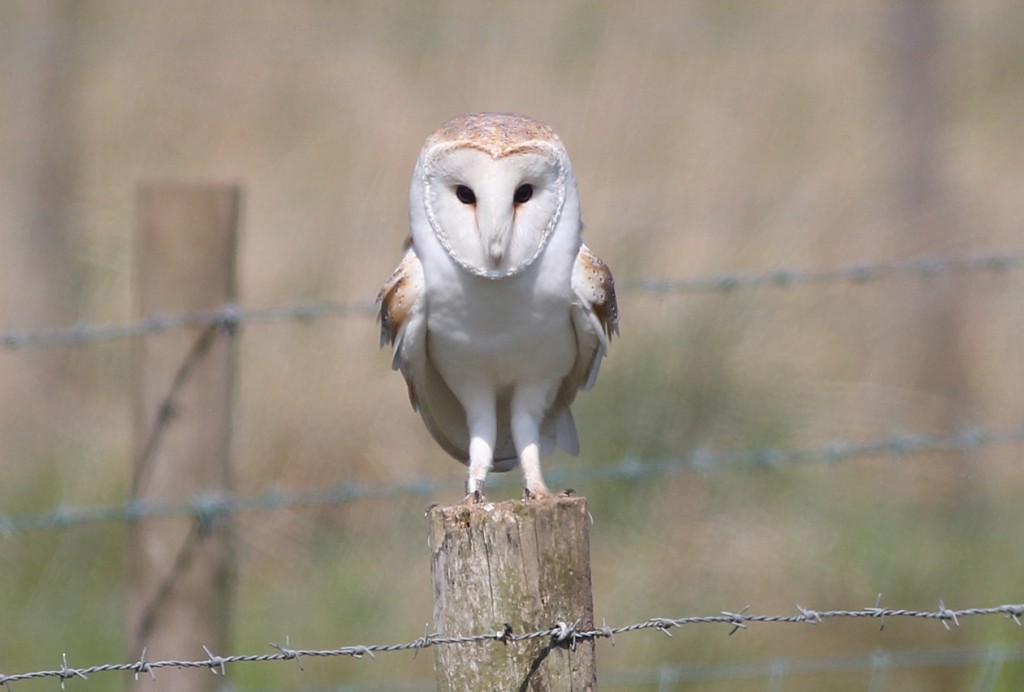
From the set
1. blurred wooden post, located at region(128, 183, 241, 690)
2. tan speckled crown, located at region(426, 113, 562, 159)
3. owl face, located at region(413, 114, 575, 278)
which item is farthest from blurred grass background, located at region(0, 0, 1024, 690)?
tan speckled crown, located at region(426, 113, 562, 159)

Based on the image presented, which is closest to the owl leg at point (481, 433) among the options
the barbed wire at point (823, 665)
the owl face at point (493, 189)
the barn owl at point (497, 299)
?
the barn owl at point (497, 299)

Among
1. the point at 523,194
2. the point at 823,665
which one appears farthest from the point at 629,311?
the point at 523,194

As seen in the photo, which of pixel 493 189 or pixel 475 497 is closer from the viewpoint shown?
pixel 493 189

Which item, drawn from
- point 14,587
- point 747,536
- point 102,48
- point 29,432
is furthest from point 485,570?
point 102,48

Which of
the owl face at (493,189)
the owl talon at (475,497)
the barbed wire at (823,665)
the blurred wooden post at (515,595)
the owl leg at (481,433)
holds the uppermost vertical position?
the owl face at (493,189)

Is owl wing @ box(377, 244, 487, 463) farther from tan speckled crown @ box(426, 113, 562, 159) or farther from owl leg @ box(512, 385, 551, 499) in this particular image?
tan speckled crown @ box(426, 113, 562, 159)

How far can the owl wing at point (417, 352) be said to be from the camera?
3.20 m

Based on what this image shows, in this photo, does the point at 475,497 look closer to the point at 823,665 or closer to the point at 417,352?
the point at 417,352

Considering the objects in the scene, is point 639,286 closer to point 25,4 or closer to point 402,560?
point 402,560

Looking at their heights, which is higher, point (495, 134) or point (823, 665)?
point (495, 134)

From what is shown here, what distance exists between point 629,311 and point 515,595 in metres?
4.37

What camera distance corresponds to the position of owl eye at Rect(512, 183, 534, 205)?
2951 mm

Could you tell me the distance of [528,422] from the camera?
3.48m

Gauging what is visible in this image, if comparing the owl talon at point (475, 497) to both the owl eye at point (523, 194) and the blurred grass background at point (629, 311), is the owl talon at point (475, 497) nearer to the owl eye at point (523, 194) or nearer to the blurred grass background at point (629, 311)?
the owl eye at point (523, 194)
